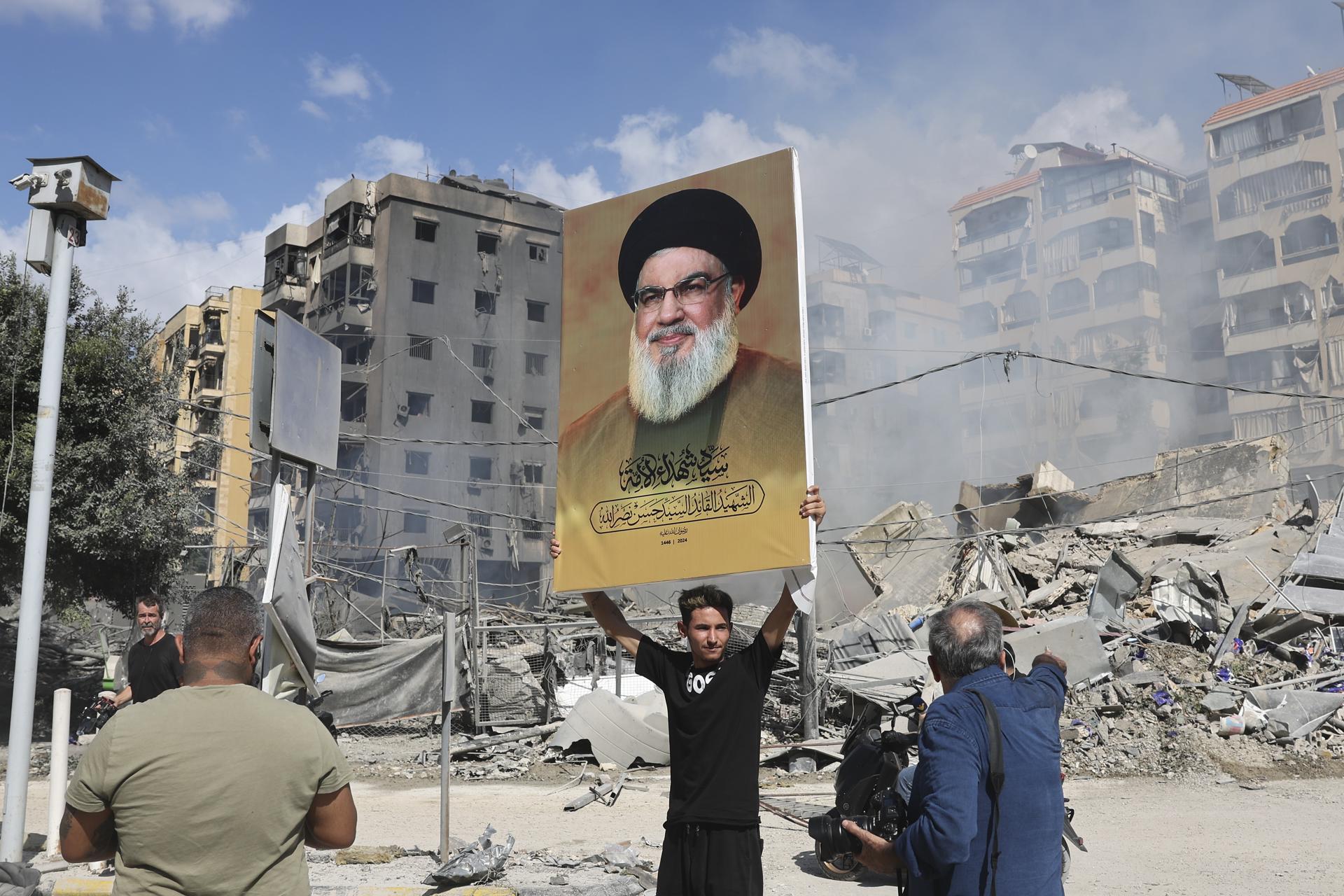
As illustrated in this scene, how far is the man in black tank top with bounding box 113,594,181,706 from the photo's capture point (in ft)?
20.9

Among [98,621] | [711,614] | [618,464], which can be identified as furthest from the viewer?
[98,621]

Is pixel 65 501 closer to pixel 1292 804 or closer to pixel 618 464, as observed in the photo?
pixel 618 464

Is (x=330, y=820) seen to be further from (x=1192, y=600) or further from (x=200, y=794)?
(x=1192, y=600)

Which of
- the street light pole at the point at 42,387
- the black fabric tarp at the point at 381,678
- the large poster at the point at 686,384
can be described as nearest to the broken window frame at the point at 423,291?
the black fabric tarp at the point at 381,678

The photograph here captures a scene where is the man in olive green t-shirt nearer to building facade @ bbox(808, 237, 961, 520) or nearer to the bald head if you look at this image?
the bald head

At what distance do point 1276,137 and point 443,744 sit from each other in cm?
6324

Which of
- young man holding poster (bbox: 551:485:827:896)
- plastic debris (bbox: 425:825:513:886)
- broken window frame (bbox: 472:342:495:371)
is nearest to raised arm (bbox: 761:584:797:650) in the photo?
young man holding poster (bbox: 551:485:827:896)

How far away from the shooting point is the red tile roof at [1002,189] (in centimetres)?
6756

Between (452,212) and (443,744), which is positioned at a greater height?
(452,212)

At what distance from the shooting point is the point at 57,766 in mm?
7547

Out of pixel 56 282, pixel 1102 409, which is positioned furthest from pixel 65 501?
pixel 1102 409

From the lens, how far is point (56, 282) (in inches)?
264

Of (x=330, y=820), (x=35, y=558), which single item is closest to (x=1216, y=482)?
(x=35, y=558)

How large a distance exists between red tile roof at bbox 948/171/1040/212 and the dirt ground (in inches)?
2388
